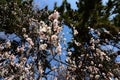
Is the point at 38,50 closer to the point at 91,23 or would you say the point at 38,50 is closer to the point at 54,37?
the point at 54,37

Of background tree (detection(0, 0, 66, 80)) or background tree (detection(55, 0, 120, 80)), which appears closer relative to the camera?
background tree (detection(0, 0, 66, 80))

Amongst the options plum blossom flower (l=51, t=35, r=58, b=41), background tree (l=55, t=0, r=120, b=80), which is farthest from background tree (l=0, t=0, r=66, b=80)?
background tree (l=55, t=0, r=120, b=80)

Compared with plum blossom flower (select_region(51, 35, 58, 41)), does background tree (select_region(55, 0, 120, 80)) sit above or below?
above

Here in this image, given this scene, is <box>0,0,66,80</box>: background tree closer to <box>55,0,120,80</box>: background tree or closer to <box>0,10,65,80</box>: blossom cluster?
<box>0,10,65,80</box>: blossom cluster

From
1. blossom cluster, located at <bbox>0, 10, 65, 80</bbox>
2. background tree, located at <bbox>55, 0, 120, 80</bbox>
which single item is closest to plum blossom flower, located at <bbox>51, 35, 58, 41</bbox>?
blossom cluster, located at <bbox>0, 10, 65, 80</bbox>

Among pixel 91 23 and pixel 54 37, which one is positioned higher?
pixel 91 23

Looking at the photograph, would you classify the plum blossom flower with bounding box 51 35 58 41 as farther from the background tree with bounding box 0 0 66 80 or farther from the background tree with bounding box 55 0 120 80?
the background tree with bounding box 55 0 120 80

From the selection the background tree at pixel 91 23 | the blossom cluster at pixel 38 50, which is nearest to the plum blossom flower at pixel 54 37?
the blossom cluster at pixel 38 50

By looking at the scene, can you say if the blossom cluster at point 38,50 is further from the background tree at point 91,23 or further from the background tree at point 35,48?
the background tree at point 91,23

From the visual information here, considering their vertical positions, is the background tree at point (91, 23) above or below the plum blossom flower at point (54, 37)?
above

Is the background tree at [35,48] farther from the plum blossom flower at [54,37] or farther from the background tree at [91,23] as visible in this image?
the background tree at [91,23]

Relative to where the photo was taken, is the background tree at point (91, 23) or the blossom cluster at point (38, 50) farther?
the background tree at point (91, 23)

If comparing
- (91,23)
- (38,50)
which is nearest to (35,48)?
(38,50)

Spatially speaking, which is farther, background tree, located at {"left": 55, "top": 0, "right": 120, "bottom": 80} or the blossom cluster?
background tree, located at {"left": 55, "top": 0, "right": 120, "bottom": 80}
